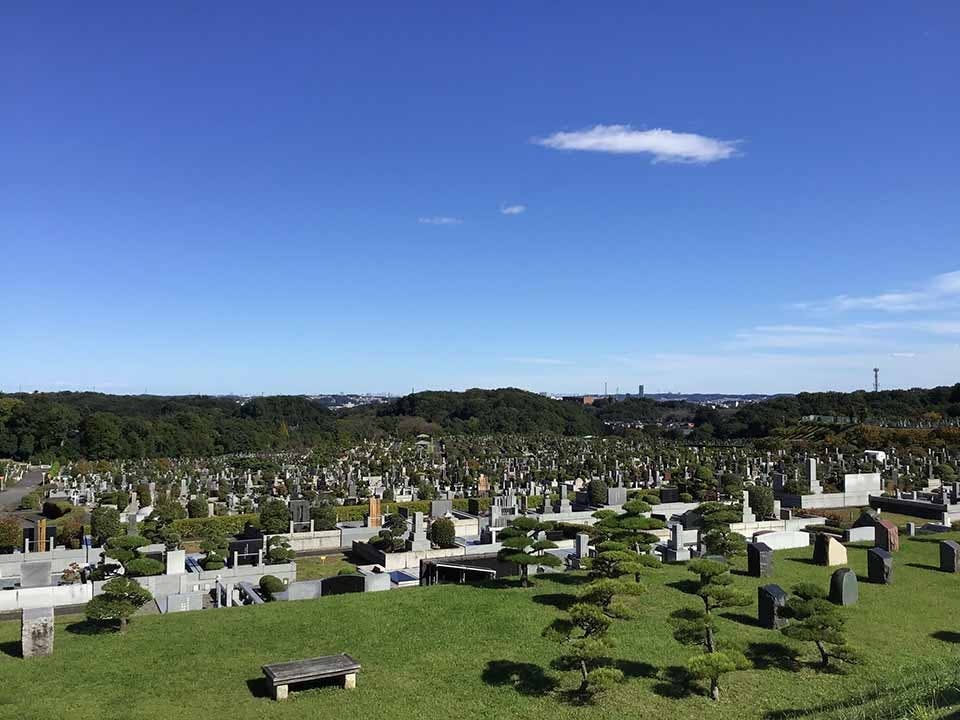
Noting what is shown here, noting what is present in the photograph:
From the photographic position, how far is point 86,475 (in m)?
49.8

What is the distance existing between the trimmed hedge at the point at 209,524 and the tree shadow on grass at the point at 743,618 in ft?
66.4

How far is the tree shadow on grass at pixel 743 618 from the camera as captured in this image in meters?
14.3

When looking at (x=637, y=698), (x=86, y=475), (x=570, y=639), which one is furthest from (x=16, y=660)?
(x=86, y=475)

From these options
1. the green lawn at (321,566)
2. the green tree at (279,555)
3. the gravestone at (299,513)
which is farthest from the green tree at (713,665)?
the gravestone at (299,513)

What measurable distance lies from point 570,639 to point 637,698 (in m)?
1.66

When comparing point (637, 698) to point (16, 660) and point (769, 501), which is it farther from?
point (769, 501)

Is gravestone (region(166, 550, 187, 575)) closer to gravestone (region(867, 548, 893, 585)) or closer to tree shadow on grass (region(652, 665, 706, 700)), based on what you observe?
tree shadow on grass (region(652, 665, 706, 700))

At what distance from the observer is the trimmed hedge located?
2981 centimetres

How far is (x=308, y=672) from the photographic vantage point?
35.8 feet

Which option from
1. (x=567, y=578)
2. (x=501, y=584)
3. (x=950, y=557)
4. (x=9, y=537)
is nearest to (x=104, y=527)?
(x=9, y=537)

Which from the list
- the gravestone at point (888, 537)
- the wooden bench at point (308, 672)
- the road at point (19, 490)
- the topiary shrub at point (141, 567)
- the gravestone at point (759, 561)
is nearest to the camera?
the wooden bench at point (308, 672)

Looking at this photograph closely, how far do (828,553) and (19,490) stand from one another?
46863 mm

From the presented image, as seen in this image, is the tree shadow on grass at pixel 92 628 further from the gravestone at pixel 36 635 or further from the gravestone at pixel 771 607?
the gravestone at pixel 771 607

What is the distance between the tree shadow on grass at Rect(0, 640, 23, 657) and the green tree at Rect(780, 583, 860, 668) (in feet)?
42.8
